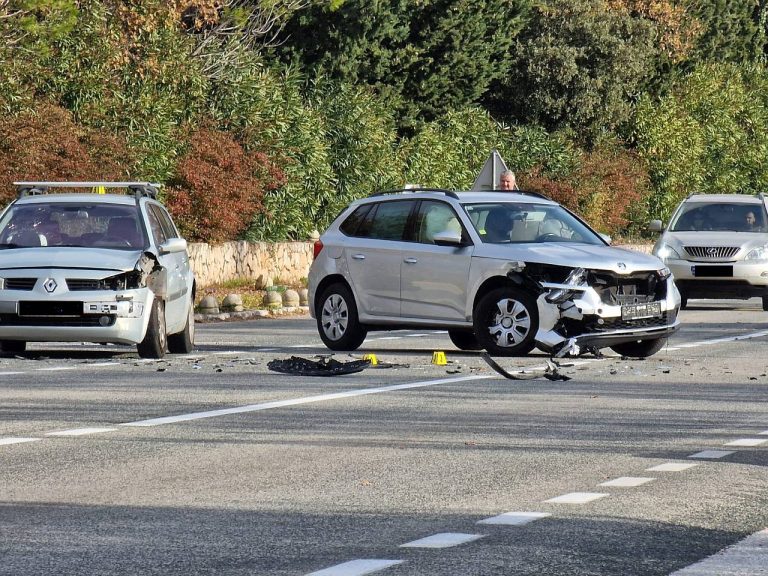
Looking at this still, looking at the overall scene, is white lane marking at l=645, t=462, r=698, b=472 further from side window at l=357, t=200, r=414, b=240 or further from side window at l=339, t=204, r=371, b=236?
side window at l=339, t=204, r=371, b=236

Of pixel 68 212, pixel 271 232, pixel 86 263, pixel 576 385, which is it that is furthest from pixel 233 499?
pixel 271 232

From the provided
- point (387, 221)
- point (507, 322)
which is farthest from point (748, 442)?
point (387, 221)

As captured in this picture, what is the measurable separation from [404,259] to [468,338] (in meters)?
1.59

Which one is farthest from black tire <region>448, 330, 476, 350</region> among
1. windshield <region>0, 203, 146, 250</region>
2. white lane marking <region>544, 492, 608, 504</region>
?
white lane marking <region>544, 492, 608, 504</region>

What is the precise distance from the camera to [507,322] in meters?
18.0

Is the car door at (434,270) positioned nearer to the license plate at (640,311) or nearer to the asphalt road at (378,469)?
the asphalt road at (378,469)

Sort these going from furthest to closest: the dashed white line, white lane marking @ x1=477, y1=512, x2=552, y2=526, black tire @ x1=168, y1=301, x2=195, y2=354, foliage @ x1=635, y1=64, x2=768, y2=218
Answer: foliage @ x1=635, y1=64, x2=768, y2=218 < black tire @ x1=168, y1=301, x2=195, y2=354 < the dashed white line < white lane marking @ x1=477, y1=512, x2=552, y2=526

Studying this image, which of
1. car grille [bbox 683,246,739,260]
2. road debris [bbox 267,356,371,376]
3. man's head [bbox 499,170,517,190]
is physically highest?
man's head [bbox 499,170,517,190]

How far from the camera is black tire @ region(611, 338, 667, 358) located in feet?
61.6

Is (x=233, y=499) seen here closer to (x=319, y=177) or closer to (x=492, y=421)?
(x=492, y=421)

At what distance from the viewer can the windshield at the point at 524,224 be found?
18750 millimetres

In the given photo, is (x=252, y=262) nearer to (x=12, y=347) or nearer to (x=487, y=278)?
(x=12, y=347)

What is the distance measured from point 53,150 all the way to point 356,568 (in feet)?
74.6

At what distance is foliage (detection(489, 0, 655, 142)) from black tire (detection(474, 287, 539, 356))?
35.3 m
